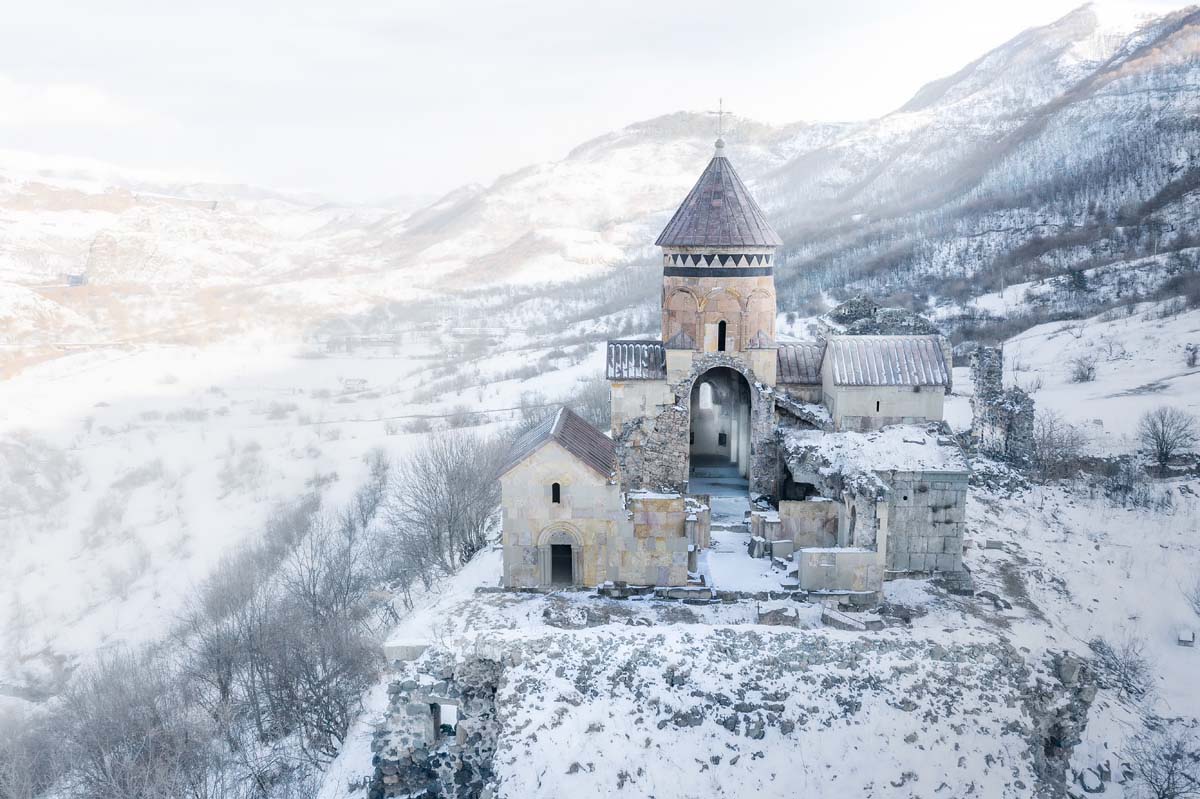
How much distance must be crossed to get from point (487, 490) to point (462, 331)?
39.7m

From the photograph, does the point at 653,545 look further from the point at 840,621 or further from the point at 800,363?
the point at 800,363

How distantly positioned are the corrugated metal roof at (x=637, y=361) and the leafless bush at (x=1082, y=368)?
62.0ft

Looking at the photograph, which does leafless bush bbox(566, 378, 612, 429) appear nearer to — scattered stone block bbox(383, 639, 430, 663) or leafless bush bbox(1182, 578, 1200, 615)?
scattered stone block bbox(383, 639, 430, 663)

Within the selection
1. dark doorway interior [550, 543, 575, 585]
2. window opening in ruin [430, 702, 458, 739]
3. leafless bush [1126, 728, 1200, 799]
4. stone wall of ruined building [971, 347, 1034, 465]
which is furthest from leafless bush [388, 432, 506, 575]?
leafless bush [1126, 728, 1200, 799]

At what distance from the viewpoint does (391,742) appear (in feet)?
37.7

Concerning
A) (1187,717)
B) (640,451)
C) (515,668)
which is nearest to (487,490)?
(640,451)

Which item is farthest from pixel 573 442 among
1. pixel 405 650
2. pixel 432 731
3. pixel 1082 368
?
pixel 1082 368

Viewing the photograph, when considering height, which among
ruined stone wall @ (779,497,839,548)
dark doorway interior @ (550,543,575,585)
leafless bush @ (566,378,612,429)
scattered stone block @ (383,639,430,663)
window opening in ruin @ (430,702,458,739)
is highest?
leafless bush @ (566,378,612,429)

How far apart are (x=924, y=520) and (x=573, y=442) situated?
23.1 ft

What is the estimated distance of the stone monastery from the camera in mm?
14383

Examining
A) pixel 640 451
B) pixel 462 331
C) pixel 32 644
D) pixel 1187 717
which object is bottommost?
pixel 32 644

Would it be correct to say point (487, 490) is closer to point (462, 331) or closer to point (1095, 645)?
point (1095, 645)

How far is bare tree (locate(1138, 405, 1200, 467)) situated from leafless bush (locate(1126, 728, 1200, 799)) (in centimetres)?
1117

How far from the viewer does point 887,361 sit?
17391 mm
